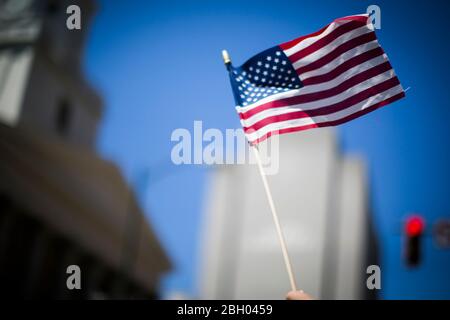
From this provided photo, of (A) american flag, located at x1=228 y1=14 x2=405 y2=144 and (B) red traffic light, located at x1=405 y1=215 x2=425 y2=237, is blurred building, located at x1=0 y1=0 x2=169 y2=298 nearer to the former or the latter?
(B) red traffic light, located at x1=405 y1=215 x2=425 y2=237

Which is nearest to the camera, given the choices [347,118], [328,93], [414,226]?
[347,118]

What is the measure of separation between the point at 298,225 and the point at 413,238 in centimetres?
6752

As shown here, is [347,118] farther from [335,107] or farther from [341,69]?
[341,69]

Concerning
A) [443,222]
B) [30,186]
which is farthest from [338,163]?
[443,222]

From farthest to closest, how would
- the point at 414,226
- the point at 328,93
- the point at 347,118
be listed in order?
the point at 414,226 < the point at 328,93 < the point at 347,118

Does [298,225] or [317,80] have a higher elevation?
[298,225]

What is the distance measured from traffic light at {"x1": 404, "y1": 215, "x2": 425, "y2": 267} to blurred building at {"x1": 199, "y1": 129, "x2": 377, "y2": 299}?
5782 cm

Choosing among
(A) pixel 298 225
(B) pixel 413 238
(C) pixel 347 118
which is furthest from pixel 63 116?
(A) pixel 298 225

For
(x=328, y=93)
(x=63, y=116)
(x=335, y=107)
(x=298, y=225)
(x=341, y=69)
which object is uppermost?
(x=298, y=225)

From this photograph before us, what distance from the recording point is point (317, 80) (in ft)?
21.4

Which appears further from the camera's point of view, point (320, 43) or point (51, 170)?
point (51, 170)

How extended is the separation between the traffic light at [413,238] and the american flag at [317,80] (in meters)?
9.51

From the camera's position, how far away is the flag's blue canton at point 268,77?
6492 mm

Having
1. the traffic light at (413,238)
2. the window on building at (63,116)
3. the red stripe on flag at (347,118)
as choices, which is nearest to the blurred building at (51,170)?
the window on building at (63,116)
